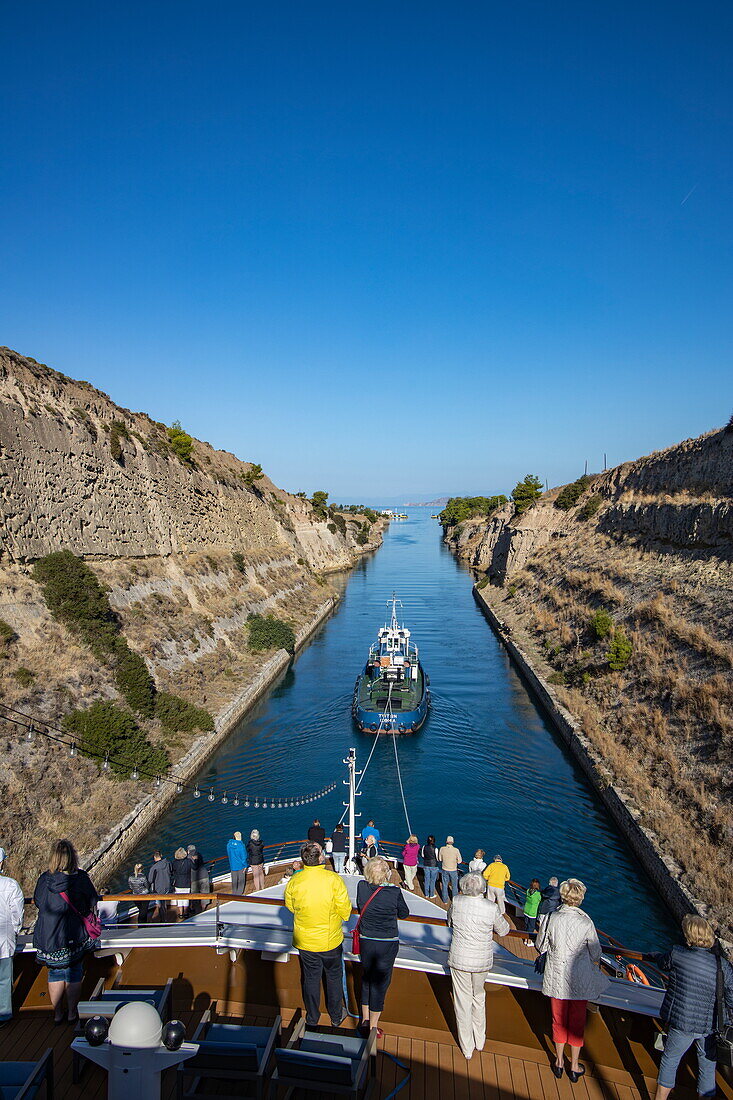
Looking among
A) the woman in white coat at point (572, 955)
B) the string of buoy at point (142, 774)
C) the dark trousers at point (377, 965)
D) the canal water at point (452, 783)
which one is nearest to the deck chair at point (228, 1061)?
the dark trousers at point (377, 965)

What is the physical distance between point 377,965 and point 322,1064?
3.35ft

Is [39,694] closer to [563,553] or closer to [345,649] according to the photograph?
[345,649]

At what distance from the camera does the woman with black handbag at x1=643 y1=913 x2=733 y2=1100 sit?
468 centimetres

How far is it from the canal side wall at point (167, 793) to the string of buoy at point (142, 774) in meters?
0.36

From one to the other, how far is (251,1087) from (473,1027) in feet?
6.74

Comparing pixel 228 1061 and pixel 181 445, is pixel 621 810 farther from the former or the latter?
pixel 181 445

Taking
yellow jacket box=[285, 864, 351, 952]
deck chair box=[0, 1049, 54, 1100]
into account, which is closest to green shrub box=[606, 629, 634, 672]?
yellow jacket box=[285, 864, 351, 952]

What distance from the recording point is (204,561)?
4262 centimetres

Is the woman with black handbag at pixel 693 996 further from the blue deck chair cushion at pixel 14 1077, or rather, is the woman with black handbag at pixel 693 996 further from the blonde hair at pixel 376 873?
the blue deck chair cushion at pixel 14 1077

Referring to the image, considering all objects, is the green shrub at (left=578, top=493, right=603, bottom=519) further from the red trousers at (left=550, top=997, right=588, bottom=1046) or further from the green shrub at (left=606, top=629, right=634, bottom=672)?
the red trousers at (left=550, top=997, right=588, bottom=1046)

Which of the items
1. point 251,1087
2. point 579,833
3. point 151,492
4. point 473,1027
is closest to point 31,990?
point 251,1087

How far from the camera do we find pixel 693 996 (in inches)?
185

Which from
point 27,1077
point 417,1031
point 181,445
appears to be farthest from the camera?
point 181,445

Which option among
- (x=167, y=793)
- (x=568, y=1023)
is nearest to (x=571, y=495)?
(x=167, y=793)
